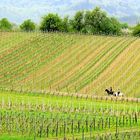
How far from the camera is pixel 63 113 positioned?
210ft

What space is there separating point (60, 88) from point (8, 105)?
81.7ft

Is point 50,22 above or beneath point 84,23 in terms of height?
above

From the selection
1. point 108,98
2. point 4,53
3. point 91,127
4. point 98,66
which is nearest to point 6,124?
point 91,127

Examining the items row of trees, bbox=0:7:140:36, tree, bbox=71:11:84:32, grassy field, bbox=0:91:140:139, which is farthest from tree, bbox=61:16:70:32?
grassy field, bbox=0:91:140:139

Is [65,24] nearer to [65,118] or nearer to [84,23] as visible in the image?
[84,23]

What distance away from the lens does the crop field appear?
54844mm

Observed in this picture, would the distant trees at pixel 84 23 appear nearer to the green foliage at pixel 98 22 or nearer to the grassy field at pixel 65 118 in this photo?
the green foliage at pixel 98 22

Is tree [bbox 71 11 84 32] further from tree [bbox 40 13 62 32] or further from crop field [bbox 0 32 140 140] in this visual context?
crop field [bbox 0 32 140 140]

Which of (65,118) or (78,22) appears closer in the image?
(65,118)

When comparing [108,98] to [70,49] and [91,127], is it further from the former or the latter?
[70,49]

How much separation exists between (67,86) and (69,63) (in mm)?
14710

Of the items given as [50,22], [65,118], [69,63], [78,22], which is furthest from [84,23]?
[65,118]

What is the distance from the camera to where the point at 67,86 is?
92875mm

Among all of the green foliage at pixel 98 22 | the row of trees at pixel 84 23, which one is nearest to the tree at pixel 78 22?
the row of trees at pixel 84 23
